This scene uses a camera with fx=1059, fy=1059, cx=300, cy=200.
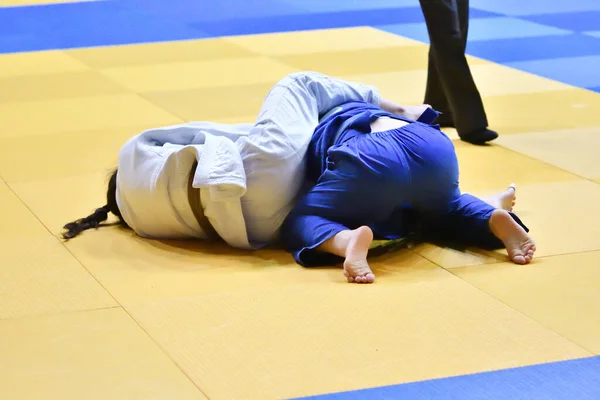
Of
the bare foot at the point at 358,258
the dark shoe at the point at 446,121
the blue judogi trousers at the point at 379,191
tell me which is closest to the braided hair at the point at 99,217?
the blue judogi trousers at the point at 379,191

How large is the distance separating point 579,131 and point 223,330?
3.55 metres

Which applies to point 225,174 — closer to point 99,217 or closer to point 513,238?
point 99,217

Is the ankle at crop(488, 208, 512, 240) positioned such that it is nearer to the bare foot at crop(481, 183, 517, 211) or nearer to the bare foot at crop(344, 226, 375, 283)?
the bare foot at crop(481, 183, 517, 211)

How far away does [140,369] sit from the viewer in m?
3.21

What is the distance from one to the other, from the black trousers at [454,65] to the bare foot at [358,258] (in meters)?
2.33

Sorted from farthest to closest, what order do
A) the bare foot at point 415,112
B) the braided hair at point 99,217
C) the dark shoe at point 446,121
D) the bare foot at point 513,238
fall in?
the dark shoe at point 446,121, the bare foot at point 415,112, the braided hair at point 99,217, the bare foot at point 513,238

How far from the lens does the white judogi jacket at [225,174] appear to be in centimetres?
409

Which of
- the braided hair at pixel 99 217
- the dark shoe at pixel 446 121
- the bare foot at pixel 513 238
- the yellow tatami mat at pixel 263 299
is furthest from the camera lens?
the dark shoe at pixel 446 121

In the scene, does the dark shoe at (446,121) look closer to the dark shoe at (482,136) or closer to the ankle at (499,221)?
the dark shoe at (482,136)

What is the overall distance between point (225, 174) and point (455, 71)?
2441 millimetres

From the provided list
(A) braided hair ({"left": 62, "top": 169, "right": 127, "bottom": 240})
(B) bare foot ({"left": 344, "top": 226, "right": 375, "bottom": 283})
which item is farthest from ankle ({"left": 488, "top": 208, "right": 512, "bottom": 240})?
(A) braided hair ({"left": 62, "top": 169, "right": 127, "bottom": 240})

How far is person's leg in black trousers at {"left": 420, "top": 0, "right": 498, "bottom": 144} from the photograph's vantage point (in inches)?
235

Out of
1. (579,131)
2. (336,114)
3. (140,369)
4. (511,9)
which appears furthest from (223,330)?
(511,9)

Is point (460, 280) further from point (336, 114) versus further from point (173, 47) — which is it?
point (173, 47)
